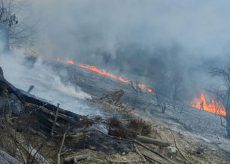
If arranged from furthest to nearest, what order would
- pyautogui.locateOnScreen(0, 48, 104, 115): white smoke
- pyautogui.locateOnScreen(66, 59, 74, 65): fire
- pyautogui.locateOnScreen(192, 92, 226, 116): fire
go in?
pyautogui.locateOnScreen(66, 59, 74, 65): fire < pyautogui.locateOnScreen(192, 92, 226, 116): fire < pyautogui.locateOnScreen(0, 48, 104, 115): white smoke

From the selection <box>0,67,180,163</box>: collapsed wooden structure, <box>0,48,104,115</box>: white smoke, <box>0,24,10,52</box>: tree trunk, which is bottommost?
<box>0,67,180,163</box>: collapsed wooden structure

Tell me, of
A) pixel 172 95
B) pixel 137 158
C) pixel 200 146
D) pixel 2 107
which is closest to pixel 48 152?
pixel 2 107

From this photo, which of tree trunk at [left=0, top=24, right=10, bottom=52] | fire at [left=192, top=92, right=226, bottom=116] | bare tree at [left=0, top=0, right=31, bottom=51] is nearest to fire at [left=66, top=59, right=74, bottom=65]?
bare tree at [left=0, top=0, right=31, bottom=51]

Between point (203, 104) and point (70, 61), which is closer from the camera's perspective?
Answer: point (203, 104)

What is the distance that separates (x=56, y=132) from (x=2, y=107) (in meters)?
1.80

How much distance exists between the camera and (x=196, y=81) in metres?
40.0

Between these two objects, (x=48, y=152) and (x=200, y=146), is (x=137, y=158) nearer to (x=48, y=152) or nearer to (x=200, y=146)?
(x=48, y=152)

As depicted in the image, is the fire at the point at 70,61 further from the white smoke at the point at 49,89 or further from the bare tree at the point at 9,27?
the white smoke at the point at 49,89

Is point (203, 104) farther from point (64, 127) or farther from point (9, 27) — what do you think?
point (64, 127)

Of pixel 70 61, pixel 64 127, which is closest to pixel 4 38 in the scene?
pixel 64 127

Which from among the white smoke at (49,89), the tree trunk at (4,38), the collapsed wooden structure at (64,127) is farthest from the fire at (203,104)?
the collapsed wooden structure at (64,127)

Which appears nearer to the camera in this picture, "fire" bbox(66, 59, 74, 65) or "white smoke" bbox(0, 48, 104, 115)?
"white smoke" bbox(0, 48, 104, 115)

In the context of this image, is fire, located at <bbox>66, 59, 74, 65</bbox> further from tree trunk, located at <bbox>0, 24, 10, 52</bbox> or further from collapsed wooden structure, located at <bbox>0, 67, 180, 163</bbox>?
collapsed wooden structure, located at <bbox>0, 67, 180, 163</bbox>

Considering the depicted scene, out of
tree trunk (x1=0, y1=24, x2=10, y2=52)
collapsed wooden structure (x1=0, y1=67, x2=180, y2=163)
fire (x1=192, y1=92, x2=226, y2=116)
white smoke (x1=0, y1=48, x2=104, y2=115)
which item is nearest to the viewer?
collapsed wooden structure (x1=0, y1=67, x2=180, y2=163)
